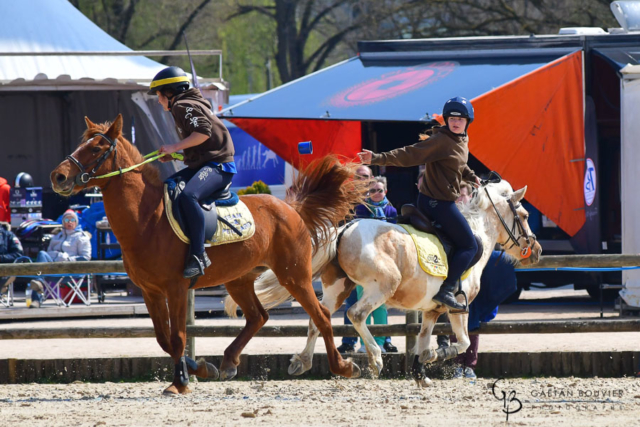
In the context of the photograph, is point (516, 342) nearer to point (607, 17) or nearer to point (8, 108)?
point (8, 108)

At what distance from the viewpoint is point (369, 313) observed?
759 cm

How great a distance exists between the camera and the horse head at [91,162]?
6.81 m

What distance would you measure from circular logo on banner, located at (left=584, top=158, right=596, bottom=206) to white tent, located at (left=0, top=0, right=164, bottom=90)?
23.4 ft

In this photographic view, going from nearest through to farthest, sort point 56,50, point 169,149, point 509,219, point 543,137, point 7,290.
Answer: point 169,149
point 509,219
point 543,137
point 7,290
point 56,50

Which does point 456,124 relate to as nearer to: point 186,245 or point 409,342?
point 409,342

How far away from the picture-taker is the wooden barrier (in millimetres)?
8359

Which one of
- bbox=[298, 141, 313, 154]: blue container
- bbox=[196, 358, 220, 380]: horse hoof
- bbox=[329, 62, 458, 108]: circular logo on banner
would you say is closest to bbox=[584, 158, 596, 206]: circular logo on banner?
bbox=[329, 62, 458, 108]: circular logo on banner

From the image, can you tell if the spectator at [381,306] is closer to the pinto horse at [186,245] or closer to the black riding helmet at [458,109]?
the pinto horse at [186,245]

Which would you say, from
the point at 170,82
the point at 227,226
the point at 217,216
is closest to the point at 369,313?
the point at 227,226

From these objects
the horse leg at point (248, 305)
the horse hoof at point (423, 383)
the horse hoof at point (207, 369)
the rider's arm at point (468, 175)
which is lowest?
the horse hoof at point (423, 383)

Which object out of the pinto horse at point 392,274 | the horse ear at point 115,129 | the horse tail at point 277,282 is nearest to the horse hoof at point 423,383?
the pinto horse at point 392,274

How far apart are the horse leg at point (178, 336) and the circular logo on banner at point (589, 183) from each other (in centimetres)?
772

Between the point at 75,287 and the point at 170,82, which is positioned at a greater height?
the point at 170,82

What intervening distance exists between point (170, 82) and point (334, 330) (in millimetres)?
2523
